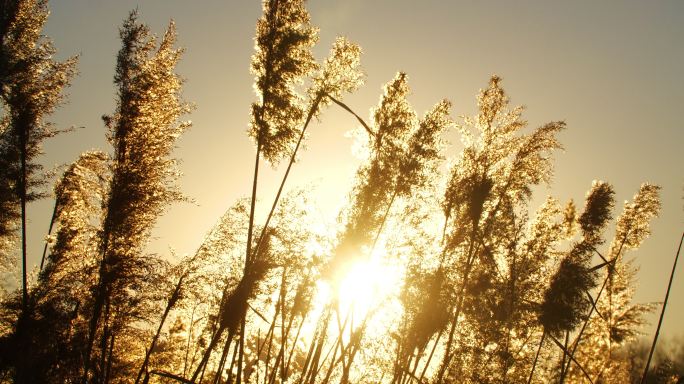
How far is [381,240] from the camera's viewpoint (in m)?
13.9

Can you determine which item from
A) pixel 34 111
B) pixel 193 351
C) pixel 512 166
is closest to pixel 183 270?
pixel 34 111

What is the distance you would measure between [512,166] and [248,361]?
1376cm

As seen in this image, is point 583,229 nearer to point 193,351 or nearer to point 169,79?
point 169,79

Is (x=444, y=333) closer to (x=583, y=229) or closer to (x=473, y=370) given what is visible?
(x=473, y=370)

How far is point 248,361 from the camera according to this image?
17.2 m

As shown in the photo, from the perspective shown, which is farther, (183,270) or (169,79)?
(183,270)

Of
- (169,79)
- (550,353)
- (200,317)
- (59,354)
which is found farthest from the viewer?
(550,353)

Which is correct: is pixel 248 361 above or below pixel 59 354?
above

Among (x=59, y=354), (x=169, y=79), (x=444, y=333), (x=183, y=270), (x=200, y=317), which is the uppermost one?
(x=169, y=79)

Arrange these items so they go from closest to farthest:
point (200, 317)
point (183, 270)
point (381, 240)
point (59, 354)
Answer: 1. point (59, 354)
2. point (183, 270)
3. point (381, 240)
4. point (200, 317)

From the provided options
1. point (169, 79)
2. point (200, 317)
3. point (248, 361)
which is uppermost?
point (169, 79)

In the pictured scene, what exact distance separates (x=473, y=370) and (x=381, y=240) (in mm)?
6798

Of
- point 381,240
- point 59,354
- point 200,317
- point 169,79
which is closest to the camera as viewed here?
point 169,79

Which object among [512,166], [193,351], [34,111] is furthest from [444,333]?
[34,111]
